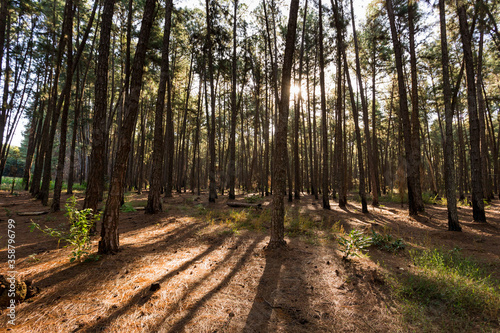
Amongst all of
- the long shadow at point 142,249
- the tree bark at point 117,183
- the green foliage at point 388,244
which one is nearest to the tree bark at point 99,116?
the tree bark at point 117,183

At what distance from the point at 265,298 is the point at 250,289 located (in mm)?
342

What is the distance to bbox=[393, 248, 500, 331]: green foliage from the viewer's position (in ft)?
8.67

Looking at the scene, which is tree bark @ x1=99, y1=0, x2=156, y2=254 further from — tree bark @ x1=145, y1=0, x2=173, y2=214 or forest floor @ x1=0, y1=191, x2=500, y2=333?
tree bark @ x1=145, y1=0, x2=173, y2=214

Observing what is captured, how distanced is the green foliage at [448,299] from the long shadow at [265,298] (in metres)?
1.78

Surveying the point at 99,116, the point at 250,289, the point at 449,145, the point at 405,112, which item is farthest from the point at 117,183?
the point at 405,112

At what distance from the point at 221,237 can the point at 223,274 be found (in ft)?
8.42

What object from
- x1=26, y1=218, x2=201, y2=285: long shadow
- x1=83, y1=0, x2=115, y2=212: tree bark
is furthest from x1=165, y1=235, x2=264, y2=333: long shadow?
x1=83, y1=0, x2=115, y2=212: tree bark

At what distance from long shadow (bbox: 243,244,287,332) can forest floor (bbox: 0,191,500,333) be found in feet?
0.05

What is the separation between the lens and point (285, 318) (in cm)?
267

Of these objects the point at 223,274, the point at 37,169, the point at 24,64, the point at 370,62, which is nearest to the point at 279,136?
the point at 223,274

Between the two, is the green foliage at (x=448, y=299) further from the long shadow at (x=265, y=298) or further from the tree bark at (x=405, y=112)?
the tree bark at (x=405, y=112)

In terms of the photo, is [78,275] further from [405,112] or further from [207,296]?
[405,112]

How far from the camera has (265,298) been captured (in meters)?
3.11

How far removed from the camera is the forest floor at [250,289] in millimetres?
2479
